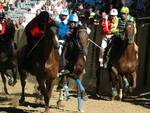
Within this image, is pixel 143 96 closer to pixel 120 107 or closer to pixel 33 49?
pixel 120 107

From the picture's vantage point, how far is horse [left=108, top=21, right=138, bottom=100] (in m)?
16.6

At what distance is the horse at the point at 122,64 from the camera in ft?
54.3

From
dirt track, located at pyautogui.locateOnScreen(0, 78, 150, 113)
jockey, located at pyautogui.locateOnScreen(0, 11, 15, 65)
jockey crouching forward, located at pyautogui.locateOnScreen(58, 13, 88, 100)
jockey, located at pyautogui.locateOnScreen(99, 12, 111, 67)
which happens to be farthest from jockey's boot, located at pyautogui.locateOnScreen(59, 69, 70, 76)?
jockey, located at pyautogui.locateOnScreen(99, 12, 111, 67)

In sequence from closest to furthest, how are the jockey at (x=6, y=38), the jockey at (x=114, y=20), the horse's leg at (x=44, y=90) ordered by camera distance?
the horse's leg at (x=44, y=90), the jockey at (x=6, y=38), the jockey at (x=114, y=20)

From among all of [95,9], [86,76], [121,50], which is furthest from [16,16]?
[121,50]

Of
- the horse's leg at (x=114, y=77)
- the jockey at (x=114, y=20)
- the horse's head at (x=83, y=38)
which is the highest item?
the jockey at (x=114, y=20)

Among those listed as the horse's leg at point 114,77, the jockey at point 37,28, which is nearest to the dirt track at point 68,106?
the horse's leg at point 114,77

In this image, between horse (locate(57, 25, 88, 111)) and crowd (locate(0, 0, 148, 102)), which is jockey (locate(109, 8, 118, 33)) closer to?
crowd (locate(0, 0, 148, 102))

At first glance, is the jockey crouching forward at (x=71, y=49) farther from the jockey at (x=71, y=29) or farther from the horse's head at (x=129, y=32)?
the horse's head at (x=129, y=32)

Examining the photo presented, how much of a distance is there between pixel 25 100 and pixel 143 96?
4.19 m

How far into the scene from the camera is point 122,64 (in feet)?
55.0

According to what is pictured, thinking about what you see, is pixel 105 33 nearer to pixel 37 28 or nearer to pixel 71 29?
pixel 71 29

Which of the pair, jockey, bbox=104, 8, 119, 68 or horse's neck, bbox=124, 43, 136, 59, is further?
jockey, bbox=104, 8, 119, 68

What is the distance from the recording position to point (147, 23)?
1928 cm
